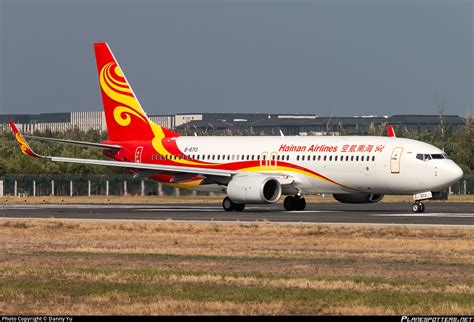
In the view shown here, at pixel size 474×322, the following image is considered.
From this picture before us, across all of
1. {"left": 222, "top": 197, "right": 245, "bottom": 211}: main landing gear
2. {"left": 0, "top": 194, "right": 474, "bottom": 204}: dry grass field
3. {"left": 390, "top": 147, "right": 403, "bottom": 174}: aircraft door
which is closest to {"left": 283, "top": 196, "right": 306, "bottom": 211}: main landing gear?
{"left": 222, "top": 197, "right": 245, "bottom": 211}: main landing gear

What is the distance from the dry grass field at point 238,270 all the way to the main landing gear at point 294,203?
14.9 meters

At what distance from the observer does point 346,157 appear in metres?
51.9

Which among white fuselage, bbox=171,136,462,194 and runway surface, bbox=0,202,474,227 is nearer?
runway surface, bbox=0,202,474,227

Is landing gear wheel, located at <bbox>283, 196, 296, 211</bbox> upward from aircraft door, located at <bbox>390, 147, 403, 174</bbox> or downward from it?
downward

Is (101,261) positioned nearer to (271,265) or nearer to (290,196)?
(271,265)

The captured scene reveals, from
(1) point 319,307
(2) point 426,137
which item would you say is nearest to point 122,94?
(1) point 319,307

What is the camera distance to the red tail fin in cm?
6056

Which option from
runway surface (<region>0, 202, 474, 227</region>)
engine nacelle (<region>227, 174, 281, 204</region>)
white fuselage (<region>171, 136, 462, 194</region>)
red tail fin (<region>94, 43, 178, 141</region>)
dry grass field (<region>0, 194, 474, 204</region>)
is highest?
red tail fin (<region>94, 43, 178, 141</region>)

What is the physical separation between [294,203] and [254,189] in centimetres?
344

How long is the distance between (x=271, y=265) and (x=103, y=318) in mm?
9668

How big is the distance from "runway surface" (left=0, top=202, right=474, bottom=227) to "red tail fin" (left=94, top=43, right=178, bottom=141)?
4635 millimetres

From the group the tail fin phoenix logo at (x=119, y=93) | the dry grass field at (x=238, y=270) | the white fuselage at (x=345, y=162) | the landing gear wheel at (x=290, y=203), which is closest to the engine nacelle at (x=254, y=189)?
the white fuselage at (x=345, y=162)

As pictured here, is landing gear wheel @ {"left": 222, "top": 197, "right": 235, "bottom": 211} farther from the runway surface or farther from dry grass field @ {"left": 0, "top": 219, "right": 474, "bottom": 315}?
dry grass field @ {"left": 0, "top": 219, "right": 474, "bottom": 315}

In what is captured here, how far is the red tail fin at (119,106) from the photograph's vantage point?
60562 mm
